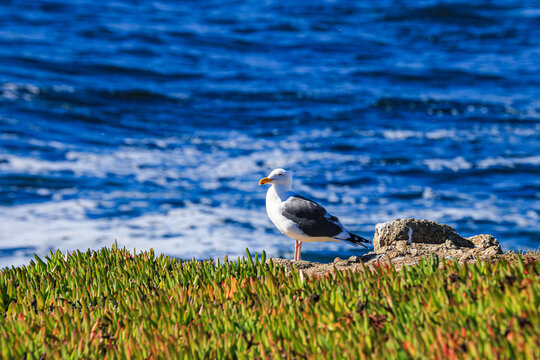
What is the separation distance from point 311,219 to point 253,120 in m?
12.3

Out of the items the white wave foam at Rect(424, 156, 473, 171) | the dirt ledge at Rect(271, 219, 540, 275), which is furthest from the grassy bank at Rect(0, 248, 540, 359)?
the white wave foam at Rect(424, 156, 473, 171)

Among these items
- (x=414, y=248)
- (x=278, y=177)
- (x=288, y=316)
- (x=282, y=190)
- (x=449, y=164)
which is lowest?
(x=288, y=316)

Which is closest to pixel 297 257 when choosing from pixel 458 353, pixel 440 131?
pixel 458 353

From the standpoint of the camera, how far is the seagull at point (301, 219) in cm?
760

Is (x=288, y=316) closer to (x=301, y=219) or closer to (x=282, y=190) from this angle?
(x=301, y=219)

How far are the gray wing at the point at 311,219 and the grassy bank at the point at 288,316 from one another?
6.15 ft

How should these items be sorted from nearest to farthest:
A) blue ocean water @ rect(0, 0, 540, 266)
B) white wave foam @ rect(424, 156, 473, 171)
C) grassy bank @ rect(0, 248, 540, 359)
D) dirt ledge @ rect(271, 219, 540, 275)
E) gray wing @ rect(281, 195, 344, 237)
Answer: grassy bank @ rect(0, 248, 540, 359) < dirt ledge @ rect(271, 219, 540, 275) < gray wing @ rect(281, 195, 344, 237) < blue ocean water @ rect(0, 0, 540, 266) < white wave foam @ rect(424, 156, 473, 171)

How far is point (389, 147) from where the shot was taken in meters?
17.5

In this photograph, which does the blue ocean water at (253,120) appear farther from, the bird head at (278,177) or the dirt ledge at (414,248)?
the dirt ledge at (414,248)

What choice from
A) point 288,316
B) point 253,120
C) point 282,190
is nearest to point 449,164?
point 253,120

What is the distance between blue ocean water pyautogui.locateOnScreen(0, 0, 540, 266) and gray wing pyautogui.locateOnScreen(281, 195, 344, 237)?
14.5 ft

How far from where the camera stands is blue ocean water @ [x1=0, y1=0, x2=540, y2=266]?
44.5 ft

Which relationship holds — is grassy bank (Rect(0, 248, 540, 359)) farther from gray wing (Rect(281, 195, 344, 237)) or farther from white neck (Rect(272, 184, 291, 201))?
white neck (Rect(272, 184, 291, 201))

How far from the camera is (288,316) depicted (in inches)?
171
